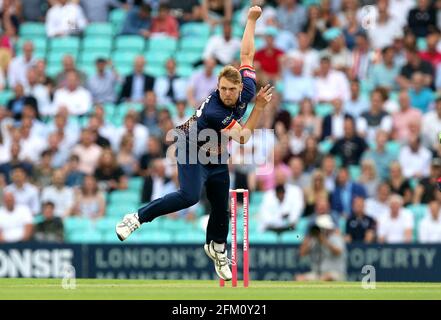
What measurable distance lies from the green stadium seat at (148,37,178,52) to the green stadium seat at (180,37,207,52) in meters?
0.15

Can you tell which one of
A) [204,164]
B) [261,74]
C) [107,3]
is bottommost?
[204,164]

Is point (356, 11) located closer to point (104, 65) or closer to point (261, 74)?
point (261, 74)

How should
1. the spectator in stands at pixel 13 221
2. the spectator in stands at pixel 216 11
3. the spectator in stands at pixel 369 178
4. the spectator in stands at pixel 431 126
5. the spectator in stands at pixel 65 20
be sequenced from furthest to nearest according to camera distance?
the spectator in stands at pixel 65 20
the spectator in stands at pixel 216 11
the spectator in stands at pixel 431 126
the spectator in stands at pixel 369 178
the spectator in stands at pixel 13 221

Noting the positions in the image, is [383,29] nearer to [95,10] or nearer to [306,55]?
[306,55]

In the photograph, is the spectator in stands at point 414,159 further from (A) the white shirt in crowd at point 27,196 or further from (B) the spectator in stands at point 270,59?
(A) the white shirt in crowd at point 27,196

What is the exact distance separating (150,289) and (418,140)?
851 centimetres

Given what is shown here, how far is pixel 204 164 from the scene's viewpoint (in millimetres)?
15234

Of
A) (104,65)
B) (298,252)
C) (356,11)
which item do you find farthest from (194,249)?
(356,11)

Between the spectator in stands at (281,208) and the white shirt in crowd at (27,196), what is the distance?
3709mm

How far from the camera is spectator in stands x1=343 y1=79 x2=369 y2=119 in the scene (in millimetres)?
23609

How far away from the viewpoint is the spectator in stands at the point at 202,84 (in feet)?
78.0

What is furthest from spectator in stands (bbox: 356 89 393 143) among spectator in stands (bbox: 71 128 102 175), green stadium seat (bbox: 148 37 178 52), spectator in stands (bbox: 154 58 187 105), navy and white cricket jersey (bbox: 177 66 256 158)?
navy and white cricket jersey (bbox: 177 66 256 158)

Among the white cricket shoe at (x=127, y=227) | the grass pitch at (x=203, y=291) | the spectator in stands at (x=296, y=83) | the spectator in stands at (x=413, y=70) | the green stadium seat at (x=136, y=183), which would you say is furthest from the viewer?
the spectator in stands at (x=413, y=70)

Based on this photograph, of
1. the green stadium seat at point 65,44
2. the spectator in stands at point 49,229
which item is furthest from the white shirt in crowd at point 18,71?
the spectator in stands at point 49,229
